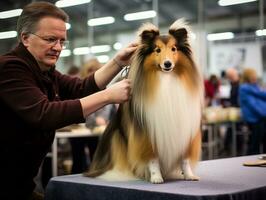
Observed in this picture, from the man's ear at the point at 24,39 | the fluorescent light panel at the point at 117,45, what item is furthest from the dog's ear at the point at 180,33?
the fluorescent light panel at the point at 117,45

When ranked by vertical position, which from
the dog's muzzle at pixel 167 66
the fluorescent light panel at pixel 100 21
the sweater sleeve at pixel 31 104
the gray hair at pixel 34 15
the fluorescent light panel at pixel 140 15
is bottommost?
the sweater sleeve at pixel 31 104

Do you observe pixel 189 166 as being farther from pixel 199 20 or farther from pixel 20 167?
pixel 199 20

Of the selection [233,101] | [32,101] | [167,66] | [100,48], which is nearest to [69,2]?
[100,48]

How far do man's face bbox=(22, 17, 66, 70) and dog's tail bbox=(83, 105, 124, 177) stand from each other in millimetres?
450

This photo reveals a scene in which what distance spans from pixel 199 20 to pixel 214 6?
52 centimetres

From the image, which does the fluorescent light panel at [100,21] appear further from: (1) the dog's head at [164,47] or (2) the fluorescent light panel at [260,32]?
(1) the dog's head at [164,47]

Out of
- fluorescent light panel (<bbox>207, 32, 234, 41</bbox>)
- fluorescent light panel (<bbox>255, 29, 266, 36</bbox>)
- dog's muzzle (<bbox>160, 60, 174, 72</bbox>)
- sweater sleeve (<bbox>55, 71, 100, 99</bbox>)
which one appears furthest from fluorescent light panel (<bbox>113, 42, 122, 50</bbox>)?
dog's muzzle (<bbox>160, 60, 174, 72</bbox>)

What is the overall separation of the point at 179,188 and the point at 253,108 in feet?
19.4

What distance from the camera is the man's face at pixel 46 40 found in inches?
76.4

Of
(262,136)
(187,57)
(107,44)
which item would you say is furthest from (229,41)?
(187,57)

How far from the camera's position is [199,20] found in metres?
11.8

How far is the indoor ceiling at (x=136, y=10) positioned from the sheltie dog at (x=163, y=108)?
28.1 feet

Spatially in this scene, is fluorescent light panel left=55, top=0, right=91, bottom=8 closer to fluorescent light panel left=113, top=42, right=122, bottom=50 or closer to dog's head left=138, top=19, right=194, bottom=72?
fluorescent light panel left=113, top=42, right=122, bottom=50

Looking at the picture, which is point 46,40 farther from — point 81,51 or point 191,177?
point 81,51
